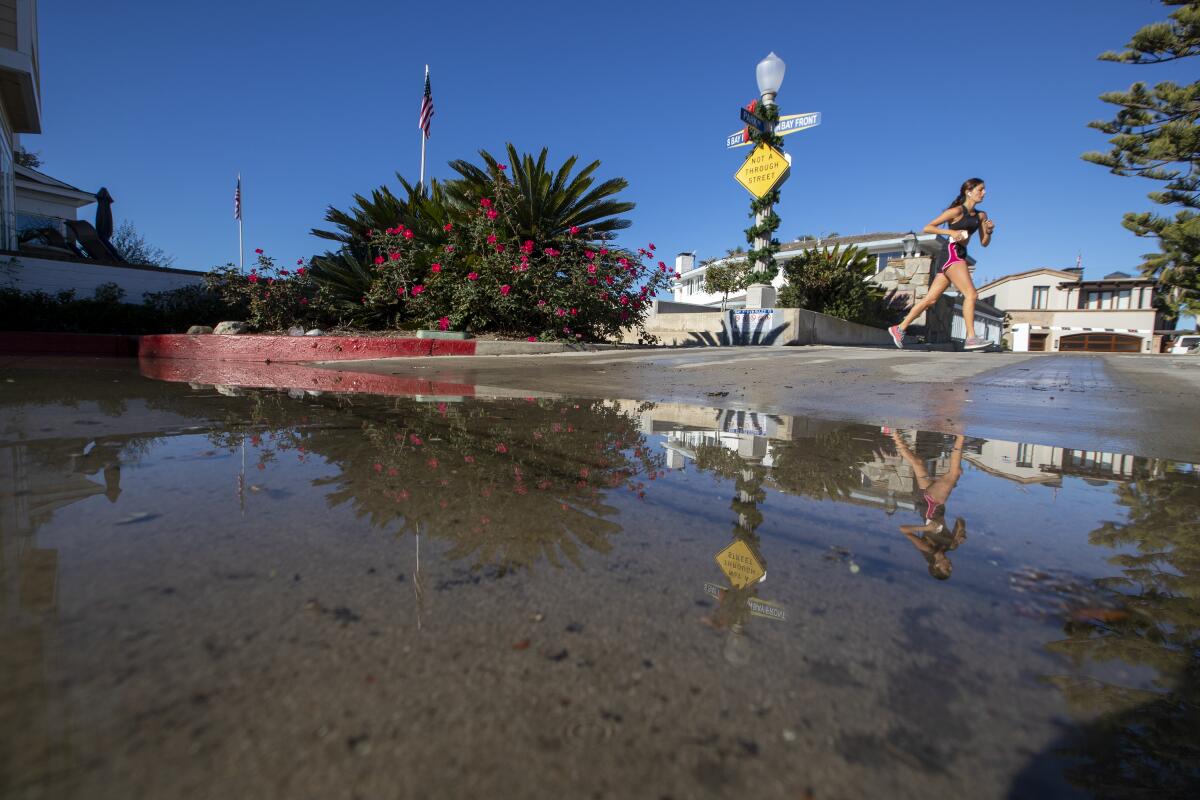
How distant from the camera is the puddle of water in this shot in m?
0.71

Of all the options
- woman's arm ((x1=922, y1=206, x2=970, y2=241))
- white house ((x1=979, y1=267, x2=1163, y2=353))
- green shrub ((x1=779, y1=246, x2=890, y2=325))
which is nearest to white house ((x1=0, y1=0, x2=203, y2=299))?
woman's arm ((x1=922, y1=206, x2=970, y2=241))

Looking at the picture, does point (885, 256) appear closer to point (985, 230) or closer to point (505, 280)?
point (985, 230)

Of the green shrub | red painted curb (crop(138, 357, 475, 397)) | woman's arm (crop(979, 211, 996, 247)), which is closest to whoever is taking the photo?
red painted curb (crop(138, 357, 475, 397))

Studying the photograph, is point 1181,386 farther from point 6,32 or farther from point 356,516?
point 6,32

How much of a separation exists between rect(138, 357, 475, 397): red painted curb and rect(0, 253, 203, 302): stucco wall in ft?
20.1

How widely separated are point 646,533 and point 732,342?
1296cm

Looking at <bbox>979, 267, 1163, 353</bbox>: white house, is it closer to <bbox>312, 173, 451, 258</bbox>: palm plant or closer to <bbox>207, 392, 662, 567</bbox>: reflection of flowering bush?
<bbox>312, 173, 451, 258</bbox>: palm plant

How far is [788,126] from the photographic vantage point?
37.2ft

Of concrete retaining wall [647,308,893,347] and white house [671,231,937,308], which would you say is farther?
white house [671,231,937,308]

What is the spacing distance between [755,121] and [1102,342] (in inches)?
2049

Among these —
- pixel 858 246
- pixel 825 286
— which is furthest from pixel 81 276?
pixel 858 246

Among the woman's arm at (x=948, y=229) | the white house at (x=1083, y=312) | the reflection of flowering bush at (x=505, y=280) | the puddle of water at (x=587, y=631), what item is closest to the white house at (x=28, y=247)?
the reflection of flowering bush at (x=505, y=280)

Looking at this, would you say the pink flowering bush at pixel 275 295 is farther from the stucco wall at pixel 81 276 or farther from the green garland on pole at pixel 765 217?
the green garland on pole at pixel 765 217

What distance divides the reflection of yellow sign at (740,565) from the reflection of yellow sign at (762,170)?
11.8 metres
